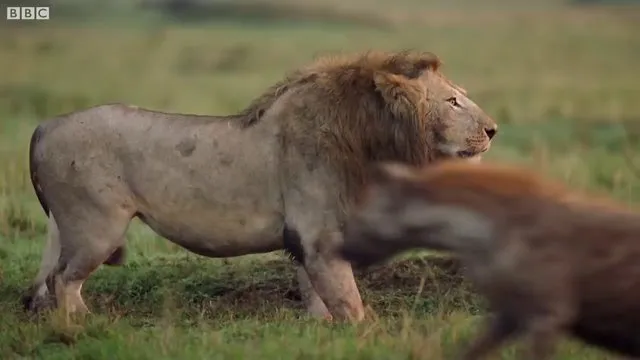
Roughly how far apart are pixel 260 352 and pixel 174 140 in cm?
218

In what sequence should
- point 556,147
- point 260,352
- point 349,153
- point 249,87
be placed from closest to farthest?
point 260,352, point 349,153, point 556,147, point 249,87

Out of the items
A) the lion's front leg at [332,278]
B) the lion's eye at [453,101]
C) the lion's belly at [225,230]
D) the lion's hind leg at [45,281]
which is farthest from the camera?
the lion's hind leg at [45,281]

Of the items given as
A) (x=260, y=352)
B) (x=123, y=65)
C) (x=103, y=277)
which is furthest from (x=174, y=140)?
(x=123, y=65)

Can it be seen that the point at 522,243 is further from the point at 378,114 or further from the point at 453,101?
the point at 453,101

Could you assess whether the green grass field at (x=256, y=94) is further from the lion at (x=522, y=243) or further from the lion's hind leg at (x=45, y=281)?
the lion at (x=522, y=243)

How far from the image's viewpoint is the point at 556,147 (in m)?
15.1

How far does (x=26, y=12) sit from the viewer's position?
20.0 meters

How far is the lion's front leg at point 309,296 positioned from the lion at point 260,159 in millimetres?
144

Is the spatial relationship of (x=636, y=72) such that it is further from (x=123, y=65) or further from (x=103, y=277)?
(x=103, y=277)

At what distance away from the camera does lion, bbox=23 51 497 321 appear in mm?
7574

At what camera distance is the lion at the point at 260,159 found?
7574mm

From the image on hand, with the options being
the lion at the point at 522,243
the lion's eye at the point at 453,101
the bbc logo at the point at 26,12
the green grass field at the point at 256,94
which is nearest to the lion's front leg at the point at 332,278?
the green grass field at the point at 256,94

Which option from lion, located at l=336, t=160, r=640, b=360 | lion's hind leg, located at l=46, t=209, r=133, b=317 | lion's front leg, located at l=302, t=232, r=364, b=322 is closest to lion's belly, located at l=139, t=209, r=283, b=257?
lion's hind leg, located at l=46, t=209, r=133, b=317

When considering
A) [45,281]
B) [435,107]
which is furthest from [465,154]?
[45,281]
